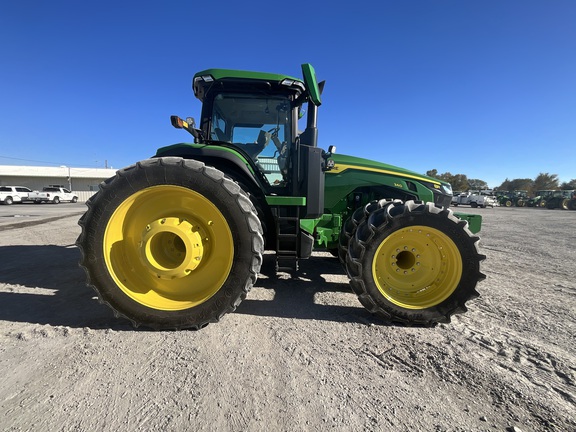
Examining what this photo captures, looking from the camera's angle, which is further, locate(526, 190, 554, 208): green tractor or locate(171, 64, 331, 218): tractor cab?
locate(526, 190, 554, 208): green tractor

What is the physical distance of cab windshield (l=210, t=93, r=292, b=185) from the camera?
320 centimetres

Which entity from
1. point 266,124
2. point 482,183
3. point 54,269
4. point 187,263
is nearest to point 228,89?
point 266,124

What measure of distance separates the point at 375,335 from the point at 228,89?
3.03 metres

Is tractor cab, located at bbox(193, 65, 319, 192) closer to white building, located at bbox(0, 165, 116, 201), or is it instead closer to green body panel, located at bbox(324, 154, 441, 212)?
green body panel, located at bbox(324, 154, 441, 212)

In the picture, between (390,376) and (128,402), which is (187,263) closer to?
(128,402)

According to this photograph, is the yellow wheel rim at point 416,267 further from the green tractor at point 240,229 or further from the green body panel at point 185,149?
the green body panel at point 185,149

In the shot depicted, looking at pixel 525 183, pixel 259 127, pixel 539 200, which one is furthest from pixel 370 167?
pixel 525 183

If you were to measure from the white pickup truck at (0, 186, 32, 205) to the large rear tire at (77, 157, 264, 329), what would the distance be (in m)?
A: 32.2

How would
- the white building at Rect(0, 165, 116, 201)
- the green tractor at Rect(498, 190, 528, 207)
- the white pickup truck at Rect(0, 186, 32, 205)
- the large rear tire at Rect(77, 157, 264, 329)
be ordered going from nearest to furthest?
the large rear tire at Rect(77, 157, 264, 329), the white pickup truck at Rect(0, 186, 32, 205), the green tractor at Rect(498, 190, 528, 207), the white building at Rect(0, 165, 116, 201)

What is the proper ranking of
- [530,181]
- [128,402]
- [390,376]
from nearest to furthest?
[128,402]
[390,376]
[530,181]

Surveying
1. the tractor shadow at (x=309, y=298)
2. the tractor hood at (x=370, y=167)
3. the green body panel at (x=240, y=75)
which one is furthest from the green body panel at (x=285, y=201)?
the green body panel at (x=240, y=75)

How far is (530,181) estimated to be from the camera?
61.6m

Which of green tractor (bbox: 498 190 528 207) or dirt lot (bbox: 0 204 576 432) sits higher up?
green tractor (bbox: 498 190 528 207)

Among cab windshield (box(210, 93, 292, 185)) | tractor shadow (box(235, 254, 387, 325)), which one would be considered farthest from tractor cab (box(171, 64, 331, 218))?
tractor shadow (box(235, 254, 387, 325))
